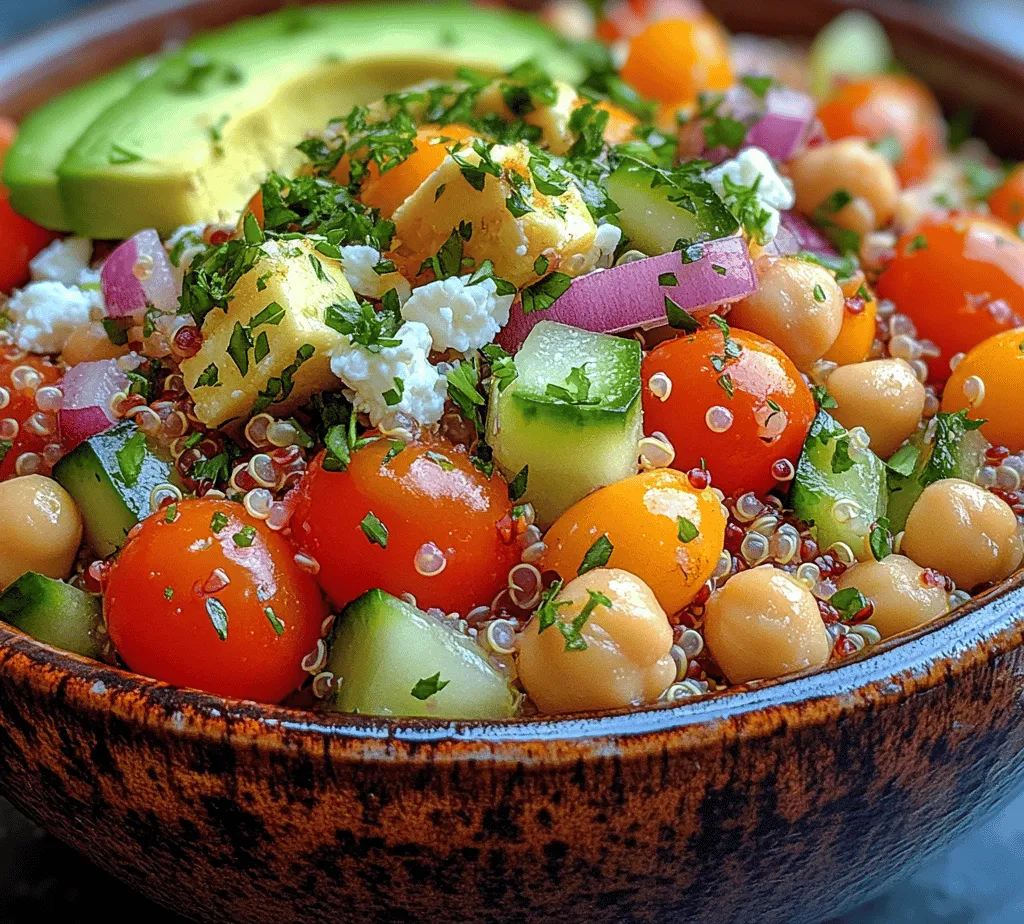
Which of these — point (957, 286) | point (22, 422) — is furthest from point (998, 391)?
point (22, 422)

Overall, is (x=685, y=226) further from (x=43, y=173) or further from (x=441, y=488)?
(x=43, y=173)

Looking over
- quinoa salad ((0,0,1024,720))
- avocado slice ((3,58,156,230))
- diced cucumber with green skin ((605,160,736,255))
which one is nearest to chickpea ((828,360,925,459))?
quinoa salad ((0,0,1024,720))

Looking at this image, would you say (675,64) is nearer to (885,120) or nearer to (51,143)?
(885,120)

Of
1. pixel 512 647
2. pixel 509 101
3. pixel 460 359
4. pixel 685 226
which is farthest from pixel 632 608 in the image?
pixel 509 101

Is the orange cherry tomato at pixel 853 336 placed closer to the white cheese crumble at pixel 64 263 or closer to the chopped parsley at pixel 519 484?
the chopped parsley at pixel 519 484

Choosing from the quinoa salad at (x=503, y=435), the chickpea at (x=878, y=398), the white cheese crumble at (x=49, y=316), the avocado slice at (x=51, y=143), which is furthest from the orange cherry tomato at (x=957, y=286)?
the avocado slice at (x=51, y=143)

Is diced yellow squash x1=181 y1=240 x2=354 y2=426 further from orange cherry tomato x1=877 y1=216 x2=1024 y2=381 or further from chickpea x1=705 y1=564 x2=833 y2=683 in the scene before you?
orange cherry tomato x1=877 y1=216 x2=1024 y2=381
